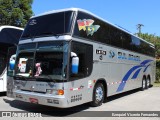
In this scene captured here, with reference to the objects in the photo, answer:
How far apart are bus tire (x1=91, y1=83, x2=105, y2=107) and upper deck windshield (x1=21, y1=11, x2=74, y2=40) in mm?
2795

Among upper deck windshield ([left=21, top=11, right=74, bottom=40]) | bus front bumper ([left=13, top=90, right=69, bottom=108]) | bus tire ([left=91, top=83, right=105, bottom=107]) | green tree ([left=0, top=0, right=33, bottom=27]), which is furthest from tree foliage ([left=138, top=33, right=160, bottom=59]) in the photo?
bus front bumper ([left=13, top=90, right=69, bottom=108])

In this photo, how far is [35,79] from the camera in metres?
9.28

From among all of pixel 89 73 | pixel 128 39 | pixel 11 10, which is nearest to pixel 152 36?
pixel 11 10

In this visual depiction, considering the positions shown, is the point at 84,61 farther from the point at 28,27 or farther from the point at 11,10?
the point at 11,10

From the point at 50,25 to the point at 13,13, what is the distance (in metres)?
19.4

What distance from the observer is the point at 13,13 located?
92.2ft

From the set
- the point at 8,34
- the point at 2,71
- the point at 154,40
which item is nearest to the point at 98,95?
the point at 2,71

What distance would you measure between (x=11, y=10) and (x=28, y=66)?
20294 mm

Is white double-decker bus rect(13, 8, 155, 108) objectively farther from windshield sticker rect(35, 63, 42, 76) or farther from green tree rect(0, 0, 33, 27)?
green tree rect(0, 0, 33, 27)

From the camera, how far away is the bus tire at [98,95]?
424 inches

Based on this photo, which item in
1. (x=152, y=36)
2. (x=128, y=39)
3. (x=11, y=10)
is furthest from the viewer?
(x=152, y=36)

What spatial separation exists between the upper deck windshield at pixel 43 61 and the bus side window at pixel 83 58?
1.35ft

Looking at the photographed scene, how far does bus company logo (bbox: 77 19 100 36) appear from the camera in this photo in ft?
32.4

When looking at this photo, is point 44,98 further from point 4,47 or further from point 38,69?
point 4,47
